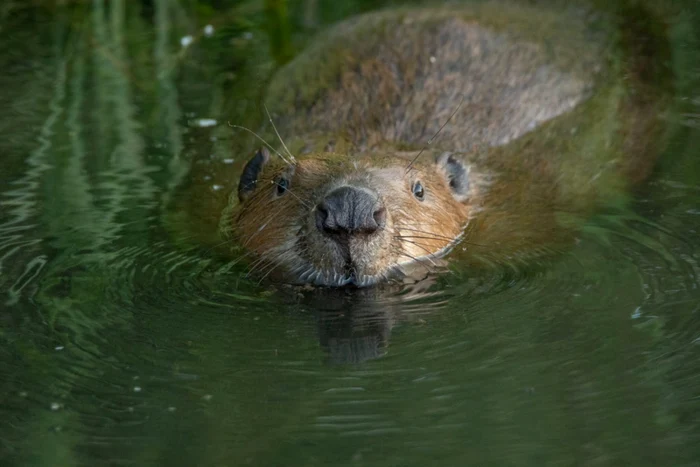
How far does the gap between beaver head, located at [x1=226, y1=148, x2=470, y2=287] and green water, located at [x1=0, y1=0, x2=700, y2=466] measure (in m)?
0.12

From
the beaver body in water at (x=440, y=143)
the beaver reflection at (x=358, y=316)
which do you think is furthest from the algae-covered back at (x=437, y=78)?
the beaver reflection at (x=358, y=316)

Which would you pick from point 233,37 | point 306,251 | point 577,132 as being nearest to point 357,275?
point 306,251

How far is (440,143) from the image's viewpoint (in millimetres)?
5707

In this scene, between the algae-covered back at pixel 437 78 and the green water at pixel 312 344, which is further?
the algae-covered back at pixel 437 78

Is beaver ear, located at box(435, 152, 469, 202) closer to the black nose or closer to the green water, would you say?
the green water

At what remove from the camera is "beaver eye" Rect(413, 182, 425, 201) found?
493cm

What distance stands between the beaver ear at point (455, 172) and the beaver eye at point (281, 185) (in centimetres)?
77

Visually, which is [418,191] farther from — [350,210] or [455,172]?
[350,210]

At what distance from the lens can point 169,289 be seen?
4.40m

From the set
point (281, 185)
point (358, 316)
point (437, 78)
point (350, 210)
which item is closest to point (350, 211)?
point (350, 210)

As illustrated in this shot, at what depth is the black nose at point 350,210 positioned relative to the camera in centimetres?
422

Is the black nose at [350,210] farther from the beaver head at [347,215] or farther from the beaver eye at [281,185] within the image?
the beaver eye at [281,185]

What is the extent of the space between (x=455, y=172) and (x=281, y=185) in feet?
2.86

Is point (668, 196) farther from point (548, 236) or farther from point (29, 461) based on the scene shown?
point (29, 461)
